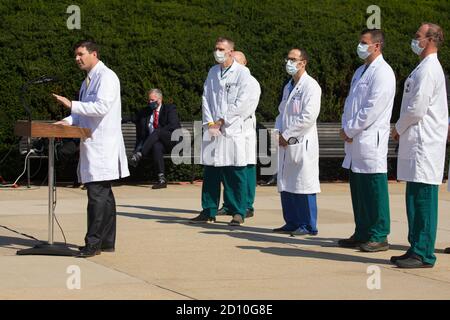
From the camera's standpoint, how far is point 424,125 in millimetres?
9055

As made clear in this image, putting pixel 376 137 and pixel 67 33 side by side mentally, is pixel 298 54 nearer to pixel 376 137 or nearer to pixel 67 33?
pixel 376 137

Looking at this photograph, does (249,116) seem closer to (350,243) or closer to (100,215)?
(350,243)

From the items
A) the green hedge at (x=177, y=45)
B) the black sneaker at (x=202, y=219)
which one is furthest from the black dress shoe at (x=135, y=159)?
the black sneaker at (x=202, y=219)

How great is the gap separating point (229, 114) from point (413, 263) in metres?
3.84

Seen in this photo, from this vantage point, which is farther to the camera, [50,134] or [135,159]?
[135,159]

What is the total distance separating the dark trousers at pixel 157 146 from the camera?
16359mm

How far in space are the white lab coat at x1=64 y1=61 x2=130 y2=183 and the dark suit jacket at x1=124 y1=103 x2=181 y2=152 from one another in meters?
6.81

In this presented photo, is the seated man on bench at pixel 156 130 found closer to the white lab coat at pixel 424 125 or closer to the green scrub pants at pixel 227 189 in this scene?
the green scrub pants at pixel 227 189

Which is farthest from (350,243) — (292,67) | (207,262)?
(292,67)

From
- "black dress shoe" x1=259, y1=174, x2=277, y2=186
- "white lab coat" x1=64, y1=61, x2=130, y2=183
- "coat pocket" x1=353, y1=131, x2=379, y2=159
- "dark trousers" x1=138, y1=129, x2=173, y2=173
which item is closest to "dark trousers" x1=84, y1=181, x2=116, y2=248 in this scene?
"white lab coat" x1=64, y1=61, x2=130, y2=183

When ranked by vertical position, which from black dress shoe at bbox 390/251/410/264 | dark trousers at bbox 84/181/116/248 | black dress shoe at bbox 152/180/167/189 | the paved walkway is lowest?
the paved walkway

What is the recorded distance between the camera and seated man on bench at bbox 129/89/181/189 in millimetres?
16344

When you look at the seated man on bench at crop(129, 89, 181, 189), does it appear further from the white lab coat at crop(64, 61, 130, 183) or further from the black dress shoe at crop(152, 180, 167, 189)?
the white lab coat at crop(64, 61, 130, 183)
